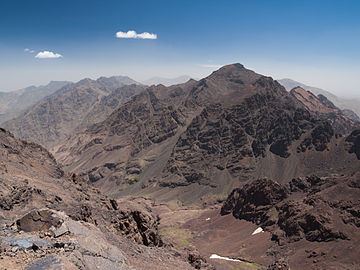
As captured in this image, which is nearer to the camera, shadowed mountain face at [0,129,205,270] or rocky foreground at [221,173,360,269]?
shadowed mountain face at [0,129,205,270]

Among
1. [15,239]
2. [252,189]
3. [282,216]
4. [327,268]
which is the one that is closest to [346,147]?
[252,189]

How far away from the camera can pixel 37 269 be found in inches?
728

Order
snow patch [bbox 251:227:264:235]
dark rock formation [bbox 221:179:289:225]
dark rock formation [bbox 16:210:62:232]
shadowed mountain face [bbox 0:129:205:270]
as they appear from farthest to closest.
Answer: dark rock formation [bbox 221:179:289:225] → snow patch [bbox 251:227:264:235] → dark rock formation [bbox 16:210:62:232] → shadowed mountain face [bbox 0:129:205:270]

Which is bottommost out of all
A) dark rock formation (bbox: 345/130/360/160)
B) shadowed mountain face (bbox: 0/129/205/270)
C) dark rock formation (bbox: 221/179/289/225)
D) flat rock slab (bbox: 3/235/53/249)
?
dark rock formation (bbox: 221/179/289/225)

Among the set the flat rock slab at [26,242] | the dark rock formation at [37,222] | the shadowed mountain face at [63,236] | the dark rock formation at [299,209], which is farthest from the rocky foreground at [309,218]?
the flat rock slab at [26,242]

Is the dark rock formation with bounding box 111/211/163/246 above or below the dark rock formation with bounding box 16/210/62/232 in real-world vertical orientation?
below

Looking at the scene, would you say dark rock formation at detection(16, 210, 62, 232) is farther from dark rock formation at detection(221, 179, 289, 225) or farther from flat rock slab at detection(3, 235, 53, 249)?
dark rock formation at detection(221, 179, 289, 225)

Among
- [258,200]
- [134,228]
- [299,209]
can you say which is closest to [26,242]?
[134,228]

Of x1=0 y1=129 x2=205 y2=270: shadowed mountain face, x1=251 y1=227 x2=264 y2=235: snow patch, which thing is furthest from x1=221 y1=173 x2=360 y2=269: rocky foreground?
x1=0 y1=129 x2=205 y2=270: shadowed mountain face

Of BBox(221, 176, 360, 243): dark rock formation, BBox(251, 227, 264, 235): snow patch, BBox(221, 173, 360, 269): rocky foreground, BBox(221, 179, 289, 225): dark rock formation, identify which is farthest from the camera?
BBox(221, 179, 289, 225): dark rock formation

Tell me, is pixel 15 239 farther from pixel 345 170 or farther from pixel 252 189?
pixel 345 170

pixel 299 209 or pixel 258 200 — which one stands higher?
pixel 299 209

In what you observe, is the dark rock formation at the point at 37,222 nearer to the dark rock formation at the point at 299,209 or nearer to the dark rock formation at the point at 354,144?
the dark rock formation at the point at 299,209

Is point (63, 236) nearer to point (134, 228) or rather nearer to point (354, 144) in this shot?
point (134, 228)
